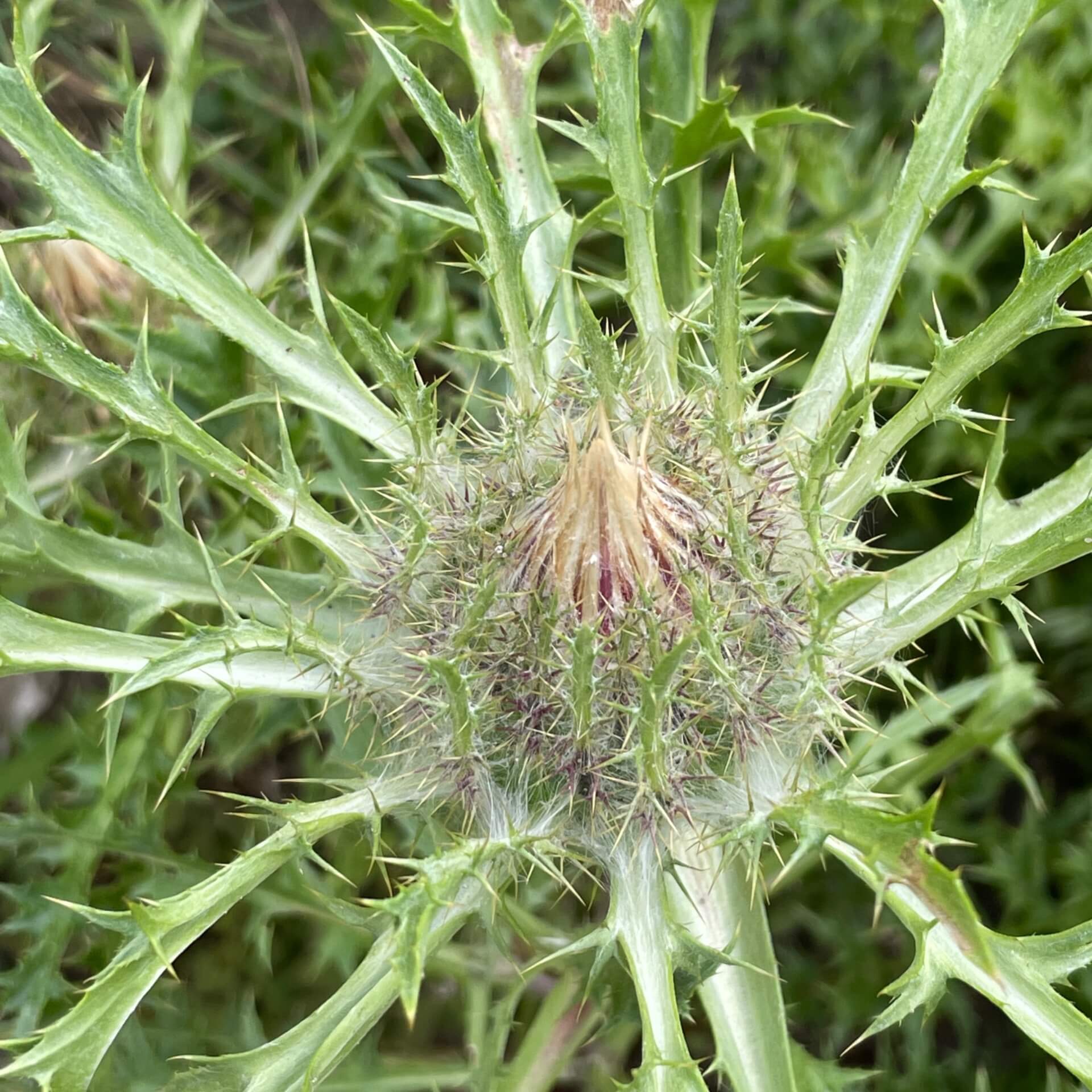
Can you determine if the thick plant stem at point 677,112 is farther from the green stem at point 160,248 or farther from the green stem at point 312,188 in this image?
the green stem at point 312,188

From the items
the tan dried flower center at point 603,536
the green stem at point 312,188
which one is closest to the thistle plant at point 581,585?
the tan dried flower center at point 603,536

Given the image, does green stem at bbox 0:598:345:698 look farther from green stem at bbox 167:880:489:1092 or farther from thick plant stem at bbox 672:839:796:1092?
thick plant stem at bbox 672:839:796:1092

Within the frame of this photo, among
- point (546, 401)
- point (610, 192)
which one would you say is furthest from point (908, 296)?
point (546, 401)

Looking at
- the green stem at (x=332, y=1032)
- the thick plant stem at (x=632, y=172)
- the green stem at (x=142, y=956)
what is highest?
the thick plant stem at (x=632, y=172)

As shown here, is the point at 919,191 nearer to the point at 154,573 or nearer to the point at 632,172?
the point at 632,172

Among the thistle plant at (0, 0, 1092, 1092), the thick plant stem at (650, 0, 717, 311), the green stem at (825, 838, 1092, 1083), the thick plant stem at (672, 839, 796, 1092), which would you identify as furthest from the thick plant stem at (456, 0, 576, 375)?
the green stem at (825, 838, 1092, 1083)

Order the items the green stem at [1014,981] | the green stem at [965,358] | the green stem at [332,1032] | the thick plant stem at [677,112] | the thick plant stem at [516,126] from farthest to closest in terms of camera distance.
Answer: the thick plant stem at [677,112] < the thick plant stem at [516,126] < the green stem at [965,358] < the green stem at [332,1032] < the green stem at [1014,981]

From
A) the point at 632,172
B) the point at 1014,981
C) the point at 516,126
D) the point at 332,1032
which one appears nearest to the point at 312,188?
the point at 516,126
